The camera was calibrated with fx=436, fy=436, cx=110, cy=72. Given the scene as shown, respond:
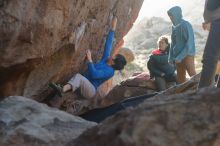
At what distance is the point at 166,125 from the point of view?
361 cm

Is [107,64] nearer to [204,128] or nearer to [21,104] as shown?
[21,104]

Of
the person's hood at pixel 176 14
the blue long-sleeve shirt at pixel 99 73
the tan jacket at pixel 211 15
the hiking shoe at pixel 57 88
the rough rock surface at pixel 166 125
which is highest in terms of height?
the person's hood at pixel 176 14

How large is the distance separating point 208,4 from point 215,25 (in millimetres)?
383

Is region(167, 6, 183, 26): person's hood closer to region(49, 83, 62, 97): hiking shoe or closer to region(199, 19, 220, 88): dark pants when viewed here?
region(49, 83, 62, 97): hiking shoe

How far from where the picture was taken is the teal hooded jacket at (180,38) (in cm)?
1124

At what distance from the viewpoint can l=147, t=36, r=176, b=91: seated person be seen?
40.5ft

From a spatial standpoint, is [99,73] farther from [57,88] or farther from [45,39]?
[45,39]

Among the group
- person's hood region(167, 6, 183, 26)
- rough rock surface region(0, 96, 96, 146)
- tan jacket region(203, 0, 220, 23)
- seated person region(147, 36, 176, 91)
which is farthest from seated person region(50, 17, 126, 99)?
tan jacket region(203, 0, 220, 23)

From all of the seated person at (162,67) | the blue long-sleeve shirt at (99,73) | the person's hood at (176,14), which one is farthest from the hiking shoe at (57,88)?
the person's hood at (176,14)

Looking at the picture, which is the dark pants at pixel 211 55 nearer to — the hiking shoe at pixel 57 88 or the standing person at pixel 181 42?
the standing person at pixel 181 42

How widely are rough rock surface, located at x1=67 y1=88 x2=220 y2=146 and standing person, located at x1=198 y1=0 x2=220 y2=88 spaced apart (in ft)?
8.93

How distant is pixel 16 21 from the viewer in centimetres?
855

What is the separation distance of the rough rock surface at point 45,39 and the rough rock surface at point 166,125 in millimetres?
5239

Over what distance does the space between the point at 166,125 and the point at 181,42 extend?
26.3ft
